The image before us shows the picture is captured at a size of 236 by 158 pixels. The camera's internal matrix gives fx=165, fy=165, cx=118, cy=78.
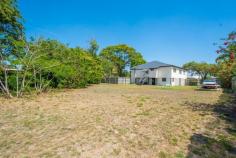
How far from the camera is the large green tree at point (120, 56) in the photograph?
48.1m

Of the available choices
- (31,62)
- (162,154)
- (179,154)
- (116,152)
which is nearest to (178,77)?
(31,62)

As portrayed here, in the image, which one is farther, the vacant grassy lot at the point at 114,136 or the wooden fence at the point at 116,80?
the wooden fence at the point at 116,80

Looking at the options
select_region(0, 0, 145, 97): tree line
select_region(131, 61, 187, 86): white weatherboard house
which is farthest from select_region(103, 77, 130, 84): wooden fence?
select_region(0, 0, 145, 97): tree line

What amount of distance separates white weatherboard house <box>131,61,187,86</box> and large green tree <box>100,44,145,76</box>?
8.18m

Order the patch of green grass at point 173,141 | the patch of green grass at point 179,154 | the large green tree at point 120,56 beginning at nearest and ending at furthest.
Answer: the patch of green grass at point 179,154 < the patch of green grass at point 173,141 < the large green tree at point 120,56

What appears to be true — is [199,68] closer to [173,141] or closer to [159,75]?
[159,75]

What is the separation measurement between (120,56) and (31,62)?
38.2m

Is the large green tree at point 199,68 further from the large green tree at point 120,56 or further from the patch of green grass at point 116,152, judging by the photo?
the patch of green grass at point 116,152

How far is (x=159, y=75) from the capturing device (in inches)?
1469

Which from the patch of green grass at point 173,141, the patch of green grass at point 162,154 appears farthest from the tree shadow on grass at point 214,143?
the patch of green grass at point 162,154

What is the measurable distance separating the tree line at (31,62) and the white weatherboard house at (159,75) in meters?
16.1

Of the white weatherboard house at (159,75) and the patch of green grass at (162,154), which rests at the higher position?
the white weatherboard house at (159,75)

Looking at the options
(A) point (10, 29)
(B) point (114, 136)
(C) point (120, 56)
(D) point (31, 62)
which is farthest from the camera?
(C) point (120, 56)

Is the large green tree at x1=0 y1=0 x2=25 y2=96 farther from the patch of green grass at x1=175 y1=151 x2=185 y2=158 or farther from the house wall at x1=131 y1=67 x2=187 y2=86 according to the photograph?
the house wall at x1=131 y1=67 x2=187 y2=86
